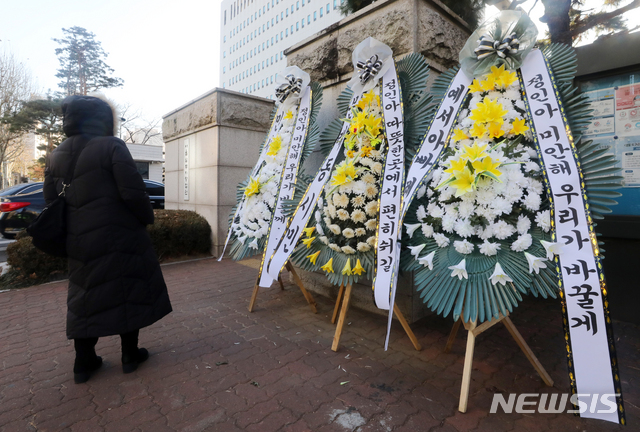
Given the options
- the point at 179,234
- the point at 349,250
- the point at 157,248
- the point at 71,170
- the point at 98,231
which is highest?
the point at 71,170

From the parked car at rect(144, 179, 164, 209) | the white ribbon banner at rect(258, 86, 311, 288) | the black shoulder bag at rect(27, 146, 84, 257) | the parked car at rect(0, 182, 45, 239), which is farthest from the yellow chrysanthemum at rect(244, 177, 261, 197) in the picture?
the parked car at rect(144, 179, 164, 209)

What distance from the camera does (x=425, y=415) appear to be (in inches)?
74.7

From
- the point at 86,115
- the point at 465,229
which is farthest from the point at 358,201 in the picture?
the point at 86,115

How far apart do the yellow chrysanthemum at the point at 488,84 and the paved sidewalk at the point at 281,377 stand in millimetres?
1897

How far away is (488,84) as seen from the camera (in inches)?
87.6

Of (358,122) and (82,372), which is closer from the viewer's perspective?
(82,372)

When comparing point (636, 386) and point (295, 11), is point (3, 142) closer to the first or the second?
point (636, 386)

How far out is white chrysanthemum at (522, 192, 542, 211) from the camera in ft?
6.10

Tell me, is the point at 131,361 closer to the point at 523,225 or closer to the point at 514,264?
the point at 514,264

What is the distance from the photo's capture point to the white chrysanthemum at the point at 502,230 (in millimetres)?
1887

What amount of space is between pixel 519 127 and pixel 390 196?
0.87 meters

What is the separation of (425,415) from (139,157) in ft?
106

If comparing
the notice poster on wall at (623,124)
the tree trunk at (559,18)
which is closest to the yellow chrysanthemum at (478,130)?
the notice poster on wall at (623,124)

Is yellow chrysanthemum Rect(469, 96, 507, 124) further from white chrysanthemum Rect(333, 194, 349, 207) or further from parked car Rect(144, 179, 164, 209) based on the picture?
parked car Rect(144, 179, 164, 209)
